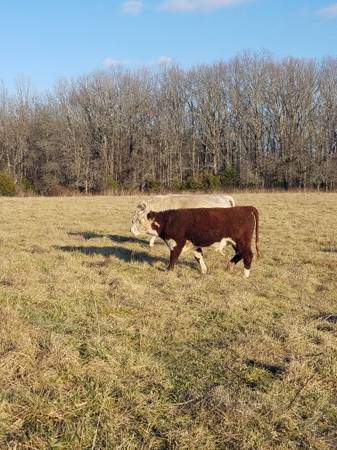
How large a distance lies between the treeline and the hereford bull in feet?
149

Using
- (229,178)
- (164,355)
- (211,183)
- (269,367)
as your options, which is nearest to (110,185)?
(211,183)

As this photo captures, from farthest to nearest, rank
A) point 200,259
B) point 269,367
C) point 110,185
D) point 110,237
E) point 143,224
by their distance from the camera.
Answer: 1. point 110,185
2. point 110,237
3. point 143,224
4. point 200,259
5. point 269,367

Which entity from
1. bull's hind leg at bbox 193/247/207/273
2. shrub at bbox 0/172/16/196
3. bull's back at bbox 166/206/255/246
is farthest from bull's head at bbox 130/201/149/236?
shrub at bbox 0/172/16/196

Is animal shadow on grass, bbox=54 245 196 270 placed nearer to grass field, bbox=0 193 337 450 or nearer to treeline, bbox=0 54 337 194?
grass field, bbox=0 193 337 450

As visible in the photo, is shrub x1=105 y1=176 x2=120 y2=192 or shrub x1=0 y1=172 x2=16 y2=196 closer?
shrub x1=0 y1=172 x2=16 y2=196

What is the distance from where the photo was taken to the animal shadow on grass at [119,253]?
10.8m

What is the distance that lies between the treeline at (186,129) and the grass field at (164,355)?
153ft

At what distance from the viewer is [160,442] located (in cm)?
A: 349

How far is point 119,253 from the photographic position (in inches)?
451

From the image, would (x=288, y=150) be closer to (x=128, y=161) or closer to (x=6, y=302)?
(x=128, y=161)

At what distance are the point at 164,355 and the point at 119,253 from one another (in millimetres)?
6513

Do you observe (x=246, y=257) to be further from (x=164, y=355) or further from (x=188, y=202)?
(x=164, y=355)

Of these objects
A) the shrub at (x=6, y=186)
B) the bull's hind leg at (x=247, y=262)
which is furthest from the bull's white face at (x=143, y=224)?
the shrub at (x=6, y=186)

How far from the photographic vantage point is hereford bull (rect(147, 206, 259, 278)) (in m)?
9.32
